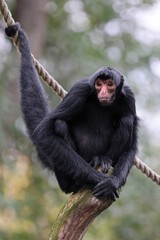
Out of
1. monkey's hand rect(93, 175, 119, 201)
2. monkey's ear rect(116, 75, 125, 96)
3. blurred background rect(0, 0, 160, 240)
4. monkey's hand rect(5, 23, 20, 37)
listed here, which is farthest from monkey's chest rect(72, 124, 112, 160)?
blurred background rect(0, 0, 160, 240)

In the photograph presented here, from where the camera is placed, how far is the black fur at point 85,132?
5398 mm

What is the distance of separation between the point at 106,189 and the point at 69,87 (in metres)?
11.4

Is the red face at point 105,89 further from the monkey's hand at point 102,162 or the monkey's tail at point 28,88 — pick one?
the monkey's tail at point 28,88

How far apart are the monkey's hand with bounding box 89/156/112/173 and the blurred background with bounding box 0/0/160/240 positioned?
7271 mm

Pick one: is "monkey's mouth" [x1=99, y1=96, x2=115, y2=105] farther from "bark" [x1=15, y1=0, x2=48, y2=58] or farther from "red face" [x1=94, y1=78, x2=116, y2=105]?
"bark" [x1=15, y1=0, x2=48, y2=58]

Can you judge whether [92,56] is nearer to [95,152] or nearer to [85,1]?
[85,1]

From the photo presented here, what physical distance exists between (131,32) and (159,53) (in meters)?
1.73

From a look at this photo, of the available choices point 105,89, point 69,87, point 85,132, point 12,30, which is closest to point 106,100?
point 105,89

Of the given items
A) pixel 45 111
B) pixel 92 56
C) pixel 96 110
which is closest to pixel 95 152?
pixel 96 110

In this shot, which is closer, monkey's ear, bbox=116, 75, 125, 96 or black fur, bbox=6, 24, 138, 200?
black fur, bbox=6, 24, 138, 200

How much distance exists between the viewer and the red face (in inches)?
219

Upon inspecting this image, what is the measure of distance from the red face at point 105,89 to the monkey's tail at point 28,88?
107 cm

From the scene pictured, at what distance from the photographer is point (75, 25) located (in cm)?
1888

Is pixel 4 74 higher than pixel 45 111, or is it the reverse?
pixel 4 74
